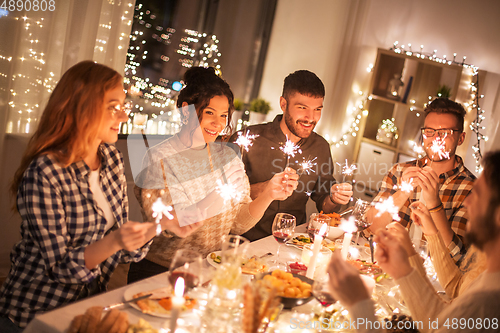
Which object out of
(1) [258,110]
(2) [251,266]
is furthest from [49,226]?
(1) [258,110]

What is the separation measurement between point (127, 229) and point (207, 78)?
3.56 feet

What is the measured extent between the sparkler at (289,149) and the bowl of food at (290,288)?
1618 mm

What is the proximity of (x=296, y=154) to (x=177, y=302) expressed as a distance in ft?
7.23

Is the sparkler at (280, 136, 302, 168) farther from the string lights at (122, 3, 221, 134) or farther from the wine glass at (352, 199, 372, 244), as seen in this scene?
the string lights at (122, 3, 221, 134)

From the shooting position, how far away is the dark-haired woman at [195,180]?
2.16 meters

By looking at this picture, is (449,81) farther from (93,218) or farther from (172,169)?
(93,218)

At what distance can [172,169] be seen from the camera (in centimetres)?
221

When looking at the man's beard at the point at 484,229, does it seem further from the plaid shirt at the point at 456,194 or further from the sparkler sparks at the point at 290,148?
the sparkler sparks at the point at 290,148

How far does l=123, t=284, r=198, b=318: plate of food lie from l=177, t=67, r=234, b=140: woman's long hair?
1010 mm

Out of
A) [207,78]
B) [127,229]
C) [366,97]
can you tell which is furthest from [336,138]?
[127,229]

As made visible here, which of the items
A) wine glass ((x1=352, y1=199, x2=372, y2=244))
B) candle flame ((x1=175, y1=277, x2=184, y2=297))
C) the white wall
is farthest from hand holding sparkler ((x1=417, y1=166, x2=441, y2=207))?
the white wall

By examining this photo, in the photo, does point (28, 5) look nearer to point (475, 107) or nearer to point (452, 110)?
point (452, 110)

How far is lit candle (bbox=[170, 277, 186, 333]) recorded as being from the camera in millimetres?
1116

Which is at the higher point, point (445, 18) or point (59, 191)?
point (445, 18)
